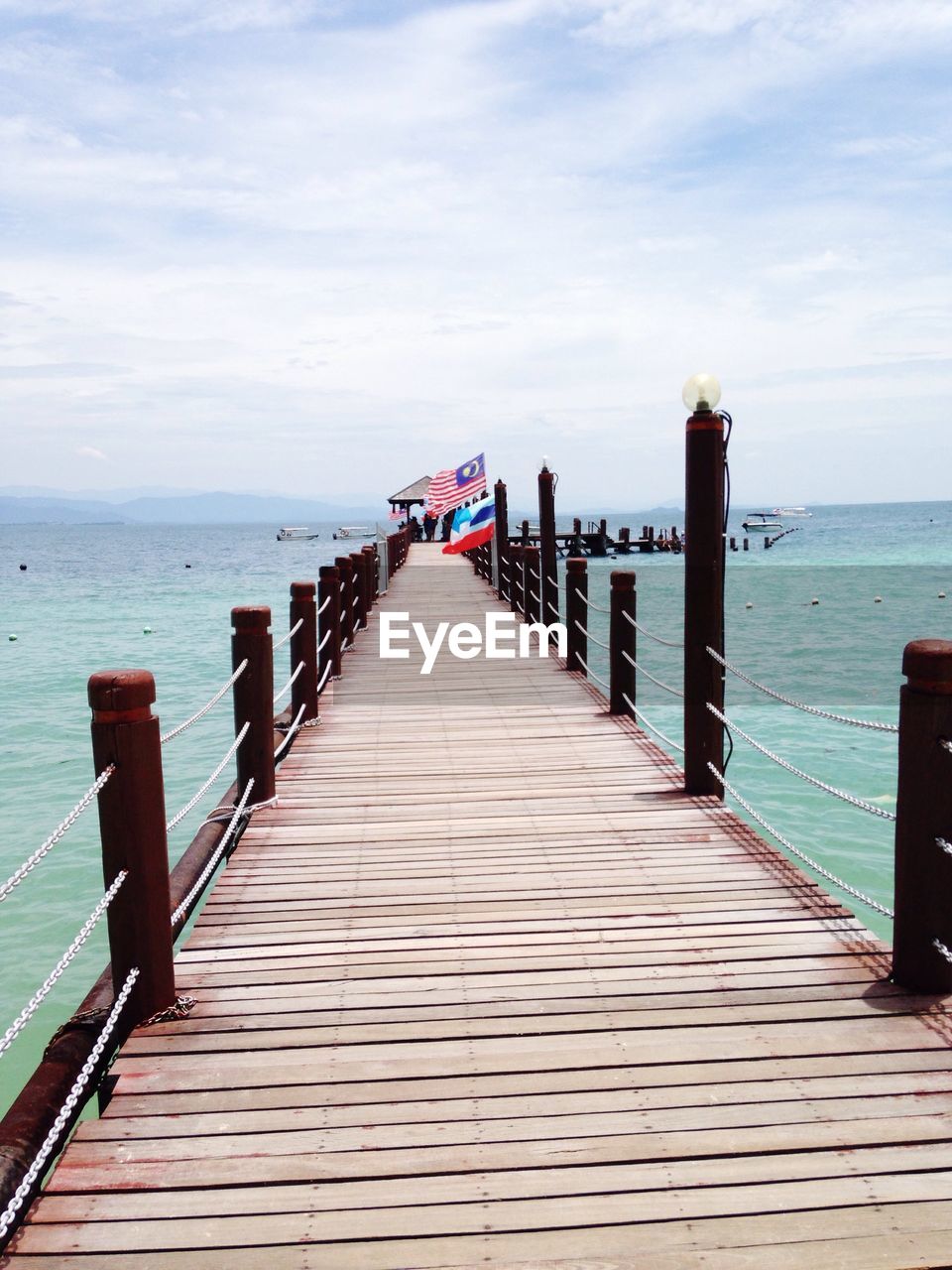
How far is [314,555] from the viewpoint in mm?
93875

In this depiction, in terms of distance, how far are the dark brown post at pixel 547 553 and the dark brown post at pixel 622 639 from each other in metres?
4.43

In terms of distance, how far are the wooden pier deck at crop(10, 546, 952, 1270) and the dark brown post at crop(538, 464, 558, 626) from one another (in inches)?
319

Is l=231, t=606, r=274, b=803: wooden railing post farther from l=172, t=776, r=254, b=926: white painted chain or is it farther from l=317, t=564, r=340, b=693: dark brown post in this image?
l=317, t=564, r=340, b=693: dark brown post

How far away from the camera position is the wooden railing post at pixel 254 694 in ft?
18.7

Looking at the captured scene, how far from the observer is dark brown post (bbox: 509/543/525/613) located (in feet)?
Answer: 56.3

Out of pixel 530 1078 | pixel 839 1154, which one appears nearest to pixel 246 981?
pixel 530 1078

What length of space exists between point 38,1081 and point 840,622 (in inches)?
1312

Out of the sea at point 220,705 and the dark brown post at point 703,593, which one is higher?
the dark brown post at point 703,593

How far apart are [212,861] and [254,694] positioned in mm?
1067

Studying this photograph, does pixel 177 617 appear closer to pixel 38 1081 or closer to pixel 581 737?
pixel 581 737

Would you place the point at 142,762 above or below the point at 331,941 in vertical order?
above

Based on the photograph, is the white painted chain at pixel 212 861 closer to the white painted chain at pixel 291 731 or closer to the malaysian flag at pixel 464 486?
the white painted chain at pixel 291 731

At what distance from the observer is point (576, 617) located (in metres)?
11.0

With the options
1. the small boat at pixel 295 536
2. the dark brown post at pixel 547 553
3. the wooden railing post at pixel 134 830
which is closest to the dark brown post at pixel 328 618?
the dark brown post at pixel 547 553
